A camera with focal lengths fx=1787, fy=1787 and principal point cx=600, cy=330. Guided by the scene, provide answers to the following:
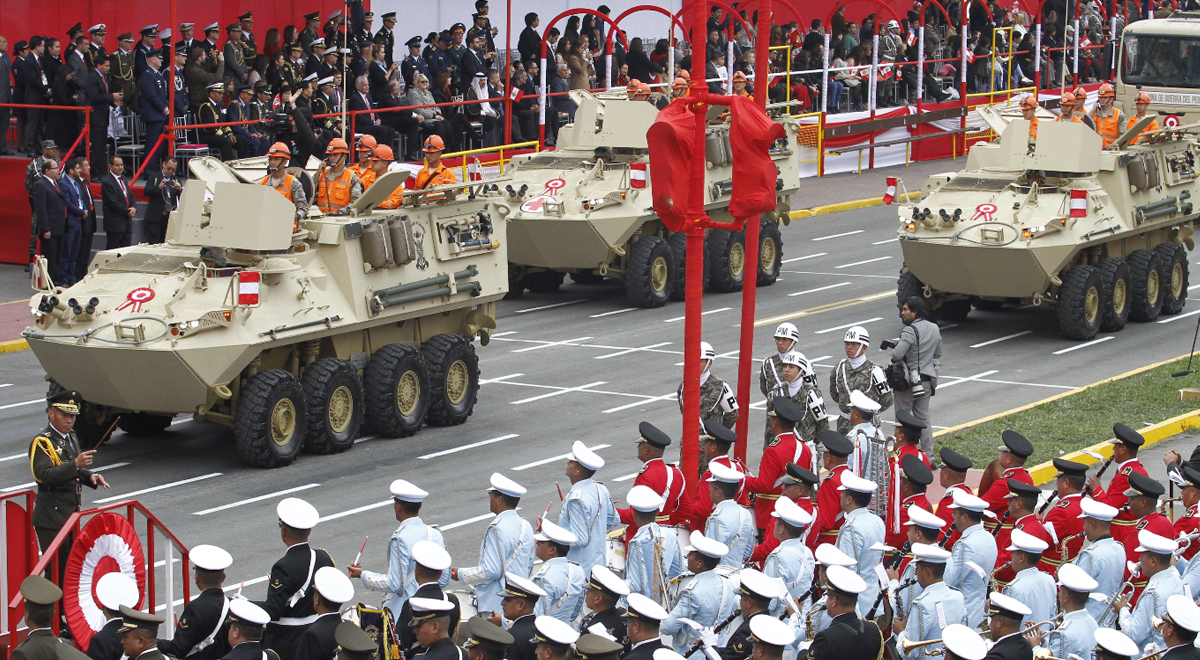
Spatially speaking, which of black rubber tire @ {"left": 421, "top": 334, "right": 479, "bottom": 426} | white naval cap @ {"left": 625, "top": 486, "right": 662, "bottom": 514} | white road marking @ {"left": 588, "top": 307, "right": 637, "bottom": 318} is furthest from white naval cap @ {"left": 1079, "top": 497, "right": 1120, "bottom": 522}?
white road marking @ {"left": 588, "top": 307, "right": 637, "bottom": 318}

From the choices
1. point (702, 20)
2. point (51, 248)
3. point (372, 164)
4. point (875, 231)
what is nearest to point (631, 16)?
point (875, 231)

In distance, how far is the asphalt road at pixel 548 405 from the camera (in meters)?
15.9

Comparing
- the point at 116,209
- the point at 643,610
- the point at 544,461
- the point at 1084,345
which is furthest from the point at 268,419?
the point at 1084,345

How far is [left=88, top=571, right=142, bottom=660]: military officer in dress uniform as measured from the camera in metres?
9.54

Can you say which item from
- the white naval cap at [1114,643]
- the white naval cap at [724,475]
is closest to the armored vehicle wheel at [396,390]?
the white naval cap at [724,475]

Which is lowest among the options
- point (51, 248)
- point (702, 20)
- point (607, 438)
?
point (607, 438)

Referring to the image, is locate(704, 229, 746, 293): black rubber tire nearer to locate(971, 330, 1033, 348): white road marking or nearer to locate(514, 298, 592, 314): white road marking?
locate(514, 298, 592, 314): white road marking

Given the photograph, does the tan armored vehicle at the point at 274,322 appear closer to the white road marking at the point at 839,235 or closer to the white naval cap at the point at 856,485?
the white naval cap at the point at 856,485

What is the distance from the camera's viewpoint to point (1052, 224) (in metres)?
22.7

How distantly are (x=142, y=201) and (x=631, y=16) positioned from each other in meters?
17.1

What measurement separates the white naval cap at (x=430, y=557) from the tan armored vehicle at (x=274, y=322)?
707 centimetres

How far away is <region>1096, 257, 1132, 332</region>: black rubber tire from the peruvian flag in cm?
133

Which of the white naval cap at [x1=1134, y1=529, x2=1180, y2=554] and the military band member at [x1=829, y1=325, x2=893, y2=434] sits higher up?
the military band member at [x1=829, y1=325, x2=893, y2=434]

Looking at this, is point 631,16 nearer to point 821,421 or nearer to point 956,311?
point 956,311
